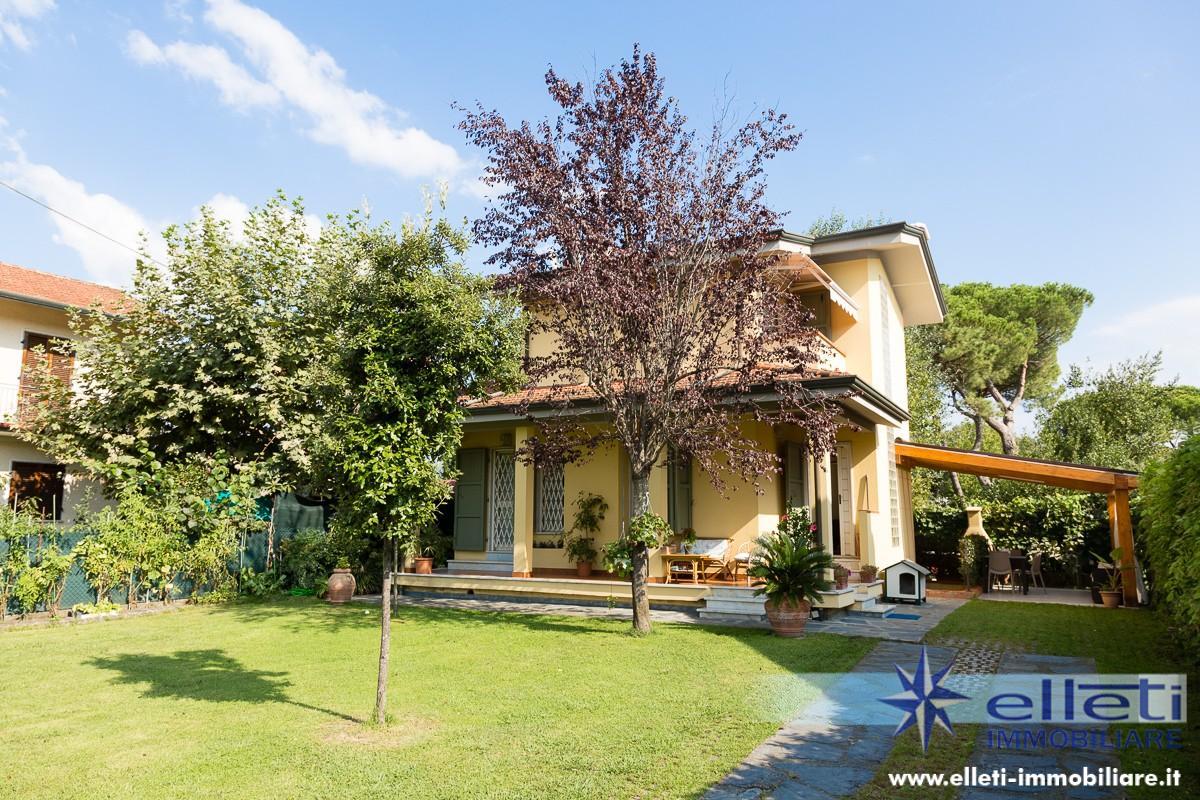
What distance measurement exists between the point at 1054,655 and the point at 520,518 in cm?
880

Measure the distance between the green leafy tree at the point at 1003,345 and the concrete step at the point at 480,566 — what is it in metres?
20.0

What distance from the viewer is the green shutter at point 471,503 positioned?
15.6 metres

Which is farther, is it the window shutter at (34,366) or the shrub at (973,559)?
the shrub at (973,559)

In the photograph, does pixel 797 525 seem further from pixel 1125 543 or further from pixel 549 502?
pixel 1125 543

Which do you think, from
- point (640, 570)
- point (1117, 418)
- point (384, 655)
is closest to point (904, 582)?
point (640, 570)

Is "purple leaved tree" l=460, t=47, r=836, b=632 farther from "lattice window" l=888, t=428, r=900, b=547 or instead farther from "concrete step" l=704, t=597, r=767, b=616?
"lattice window" l=888, t=428, r=900, b=547

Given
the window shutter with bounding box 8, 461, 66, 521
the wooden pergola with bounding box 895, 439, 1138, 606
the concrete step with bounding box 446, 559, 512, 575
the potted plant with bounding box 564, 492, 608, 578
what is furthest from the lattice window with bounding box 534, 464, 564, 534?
the window shutter with bounding box 8, 461, 66, 521

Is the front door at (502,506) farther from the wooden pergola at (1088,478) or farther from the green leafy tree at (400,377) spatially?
the green leafy tree at (400,377)

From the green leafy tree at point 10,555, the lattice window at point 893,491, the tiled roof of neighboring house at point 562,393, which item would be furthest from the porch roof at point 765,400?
the green leafy tree at point 10,555

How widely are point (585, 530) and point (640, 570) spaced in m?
4.40

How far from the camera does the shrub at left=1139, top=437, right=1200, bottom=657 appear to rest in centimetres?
473

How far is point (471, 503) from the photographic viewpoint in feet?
51.6

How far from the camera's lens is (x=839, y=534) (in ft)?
47.2

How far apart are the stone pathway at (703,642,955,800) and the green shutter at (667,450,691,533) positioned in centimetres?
619
